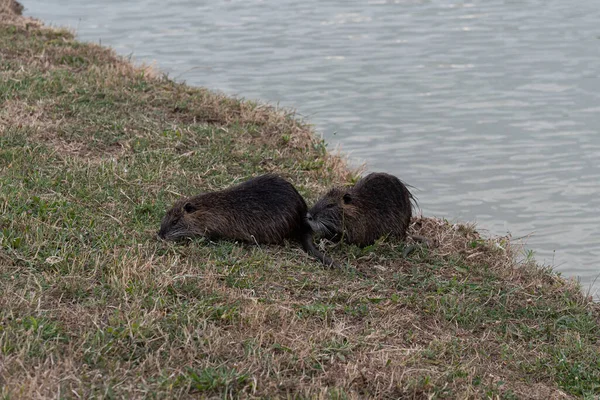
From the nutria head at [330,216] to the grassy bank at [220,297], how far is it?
0.42ft

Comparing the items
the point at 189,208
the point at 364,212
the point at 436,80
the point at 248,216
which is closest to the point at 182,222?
the point at 189,208

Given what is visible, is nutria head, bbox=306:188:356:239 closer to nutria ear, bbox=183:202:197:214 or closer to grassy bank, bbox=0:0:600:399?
grassy bank, bbox=0:0:600:399

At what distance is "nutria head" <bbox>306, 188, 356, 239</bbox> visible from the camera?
240 inches

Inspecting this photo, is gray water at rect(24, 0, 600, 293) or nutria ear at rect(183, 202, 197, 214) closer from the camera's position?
nutria ear at rect(183, 202, 197, 214)

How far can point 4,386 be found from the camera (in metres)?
3.66

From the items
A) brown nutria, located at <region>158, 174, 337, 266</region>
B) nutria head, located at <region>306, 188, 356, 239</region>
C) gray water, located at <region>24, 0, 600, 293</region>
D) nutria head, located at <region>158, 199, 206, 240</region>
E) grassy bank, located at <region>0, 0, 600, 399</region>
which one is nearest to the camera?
grassy bank, located at <region>0, 0, 600, 399</region>

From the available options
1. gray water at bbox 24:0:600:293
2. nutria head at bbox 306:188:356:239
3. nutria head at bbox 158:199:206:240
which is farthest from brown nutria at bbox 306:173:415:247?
gray water at bbox 24:0:600:293

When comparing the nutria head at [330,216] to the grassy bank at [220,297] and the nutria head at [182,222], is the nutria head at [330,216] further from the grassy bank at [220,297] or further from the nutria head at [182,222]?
the nutria head at [182,222]

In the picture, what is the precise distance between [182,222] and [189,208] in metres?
0.16

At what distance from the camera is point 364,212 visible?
621cm

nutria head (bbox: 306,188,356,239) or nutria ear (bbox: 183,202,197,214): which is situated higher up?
nutria ear (bbox: 183,202,197,214)

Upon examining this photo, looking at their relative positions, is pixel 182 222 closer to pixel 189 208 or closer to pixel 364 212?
pixel 189 208

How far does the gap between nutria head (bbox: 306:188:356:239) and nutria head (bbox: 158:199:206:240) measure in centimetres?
77

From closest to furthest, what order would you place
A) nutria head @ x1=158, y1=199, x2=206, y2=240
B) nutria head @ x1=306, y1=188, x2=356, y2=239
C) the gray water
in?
→ 1. nutria head @ x1=158, y1=199, x2=206, y2=240
2. nutria head @ x1=306, y1=188, x2=356, y2=239
3. the gray water
